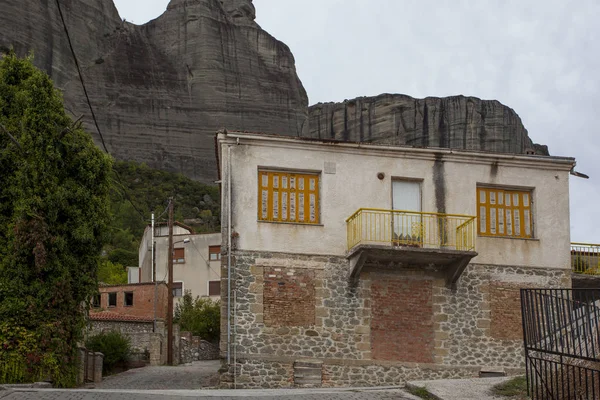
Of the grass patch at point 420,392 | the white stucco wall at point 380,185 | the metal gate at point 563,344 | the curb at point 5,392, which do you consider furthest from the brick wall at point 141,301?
the metal gate at point 563,344

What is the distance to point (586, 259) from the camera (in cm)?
2816

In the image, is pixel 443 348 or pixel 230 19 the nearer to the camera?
pixel 443 348

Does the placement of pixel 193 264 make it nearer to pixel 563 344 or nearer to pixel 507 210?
pixel 507 210

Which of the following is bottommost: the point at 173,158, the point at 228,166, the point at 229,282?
the point at 229,282

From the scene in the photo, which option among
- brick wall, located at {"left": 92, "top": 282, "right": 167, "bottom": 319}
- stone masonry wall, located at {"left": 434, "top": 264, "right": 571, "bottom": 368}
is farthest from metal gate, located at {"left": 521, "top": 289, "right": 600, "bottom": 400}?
brick wall, located at {"left": 92, "top": 282, "right": 167, "bottom": 319}

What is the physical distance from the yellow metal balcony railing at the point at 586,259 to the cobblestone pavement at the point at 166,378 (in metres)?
11.6

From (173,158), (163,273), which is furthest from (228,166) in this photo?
(173,158)

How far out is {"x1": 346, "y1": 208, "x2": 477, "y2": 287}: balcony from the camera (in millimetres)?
24875

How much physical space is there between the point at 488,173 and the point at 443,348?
550cm

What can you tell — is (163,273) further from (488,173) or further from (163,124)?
(163,124)

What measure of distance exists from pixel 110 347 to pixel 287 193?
15.9 metres

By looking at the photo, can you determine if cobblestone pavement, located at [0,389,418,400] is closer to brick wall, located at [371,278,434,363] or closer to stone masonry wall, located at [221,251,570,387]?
stone masonry wall, located at [221,251,570,387]

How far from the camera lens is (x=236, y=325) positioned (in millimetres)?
24281

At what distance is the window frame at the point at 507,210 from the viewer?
1058 inches
